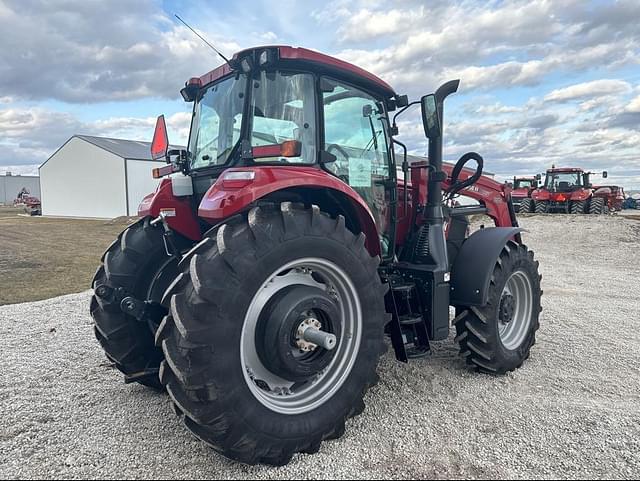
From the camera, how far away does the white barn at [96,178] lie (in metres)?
30.9

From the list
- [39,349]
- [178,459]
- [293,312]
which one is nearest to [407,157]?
[293,312]

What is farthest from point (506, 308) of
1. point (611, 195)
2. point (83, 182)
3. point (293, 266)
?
point (83, 182)

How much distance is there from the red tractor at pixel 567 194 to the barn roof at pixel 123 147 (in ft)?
82.0

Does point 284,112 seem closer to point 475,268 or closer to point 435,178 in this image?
point 435,178

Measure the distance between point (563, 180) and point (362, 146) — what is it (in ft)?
72.7

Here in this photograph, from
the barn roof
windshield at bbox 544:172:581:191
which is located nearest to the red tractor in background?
windshield at bbox 544:172:581:191

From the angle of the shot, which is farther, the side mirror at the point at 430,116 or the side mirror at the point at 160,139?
the side mirror at the point at 430,116

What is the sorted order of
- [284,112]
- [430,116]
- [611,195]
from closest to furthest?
1. [284,112]
2. [430,116]
3. [611,195]

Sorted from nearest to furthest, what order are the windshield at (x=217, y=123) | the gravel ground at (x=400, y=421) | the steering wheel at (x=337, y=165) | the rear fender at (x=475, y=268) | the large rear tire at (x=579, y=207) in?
the gravel ground at (x=400, y=421), the windshield at (x=217, y=123), the steering wheel at (x=337, y=165), the rear fender at (x=475, y=268), the large rear tire at (x=579, y=207)

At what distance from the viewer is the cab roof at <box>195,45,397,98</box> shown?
10.1ft

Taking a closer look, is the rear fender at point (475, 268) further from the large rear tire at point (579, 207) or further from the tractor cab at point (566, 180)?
the tractor cab at point (566, 180)

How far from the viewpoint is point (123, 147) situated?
110ft

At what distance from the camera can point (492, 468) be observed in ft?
8.37

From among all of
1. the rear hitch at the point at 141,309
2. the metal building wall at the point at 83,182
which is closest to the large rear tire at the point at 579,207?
the rear hitch at the point at 141,309
